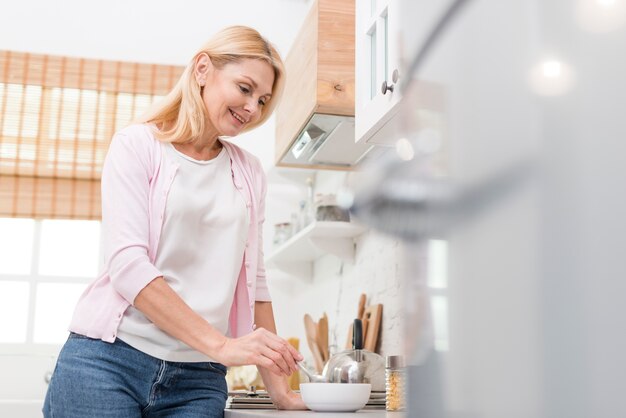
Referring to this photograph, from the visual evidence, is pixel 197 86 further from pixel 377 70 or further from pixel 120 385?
pixel 120 385

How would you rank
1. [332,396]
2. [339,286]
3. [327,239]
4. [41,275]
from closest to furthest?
[332,396] → [327,239] → [339,286] → [41,275]

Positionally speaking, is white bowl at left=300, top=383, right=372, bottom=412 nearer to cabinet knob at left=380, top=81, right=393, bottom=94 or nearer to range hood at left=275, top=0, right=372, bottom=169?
cabinet knob at left=380, top=81, right=393, bottom=94

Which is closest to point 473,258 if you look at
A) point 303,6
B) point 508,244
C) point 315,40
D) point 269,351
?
point 508,244

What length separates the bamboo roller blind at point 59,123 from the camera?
3637mm

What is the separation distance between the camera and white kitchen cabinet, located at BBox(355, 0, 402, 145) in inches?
58.9

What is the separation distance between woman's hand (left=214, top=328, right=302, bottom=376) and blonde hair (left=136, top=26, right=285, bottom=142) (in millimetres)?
430

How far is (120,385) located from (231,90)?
59cm

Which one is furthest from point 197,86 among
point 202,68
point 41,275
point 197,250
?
point 41,275

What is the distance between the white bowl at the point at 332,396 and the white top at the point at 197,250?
194mm

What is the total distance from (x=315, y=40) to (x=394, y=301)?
834 mm

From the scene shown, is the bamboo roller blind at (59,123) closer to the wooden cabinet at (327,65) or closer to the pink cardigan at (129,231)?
the wooden cabinet at (327,65)

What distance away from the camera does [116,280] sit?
1.22 m

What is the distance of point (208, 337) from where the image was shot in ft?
3.88

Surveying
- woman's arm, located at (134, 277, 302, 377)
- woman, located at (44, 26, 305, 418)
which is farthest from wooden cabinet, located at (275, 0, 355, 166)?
woman's arm, located at (134, 277, 302, 377)
